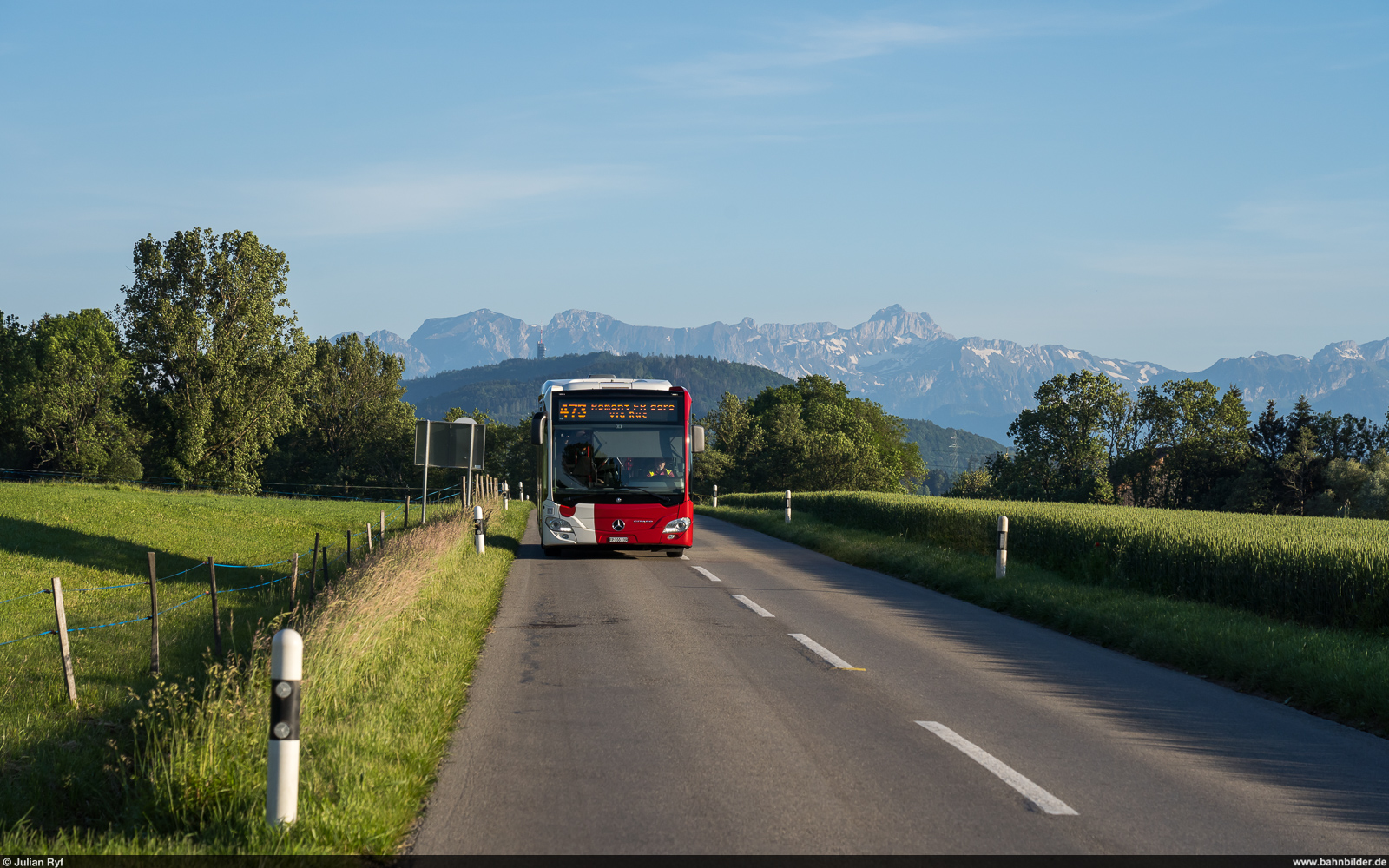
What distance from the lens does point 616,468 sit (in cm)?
1848

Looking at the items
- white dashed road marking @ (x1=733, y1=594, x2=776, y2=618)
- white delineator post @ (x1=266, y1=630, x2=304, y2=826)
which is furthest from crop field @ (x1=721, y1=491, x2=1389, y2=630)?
white delineator post @ (x1=266, y1=630, x2=304, y2=826)

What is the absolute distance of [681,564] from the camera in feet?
60.2

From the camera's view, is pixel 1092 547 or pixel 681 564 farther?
pixel 681 564

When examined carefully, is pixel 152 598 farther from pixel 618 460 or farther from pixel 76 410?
pixel 76 410

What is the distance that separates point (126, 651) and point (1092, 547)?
13.6 m

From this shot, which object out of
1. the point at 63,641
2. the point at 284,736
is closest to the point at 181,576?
the point at 63,641

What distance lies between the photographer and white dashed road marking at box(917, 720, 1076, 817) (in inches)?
195

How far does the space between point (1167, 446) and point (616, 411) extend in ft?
226

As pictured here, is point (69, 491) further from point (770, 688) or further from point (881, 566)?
point (770, 688)

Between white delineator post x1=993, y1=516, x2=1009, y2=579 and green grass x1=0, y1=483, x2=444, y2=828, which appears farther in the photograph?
white delineator post x1=993, y1=516, x2=1009, y2=579

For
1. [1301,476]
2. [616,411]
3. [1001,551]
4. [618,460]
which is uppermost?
[616,411]

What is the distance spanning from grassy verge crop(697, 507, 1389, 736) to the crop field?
1.46 feet

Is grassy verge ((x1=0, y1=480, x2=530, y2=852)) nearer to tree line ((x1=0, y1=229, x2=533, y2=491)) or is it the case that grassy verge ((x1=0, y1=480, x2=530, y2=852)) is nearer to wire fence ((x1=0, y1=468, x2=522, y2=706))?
wire fence ((x1=0, y1=468, x2=522, y2=706))
